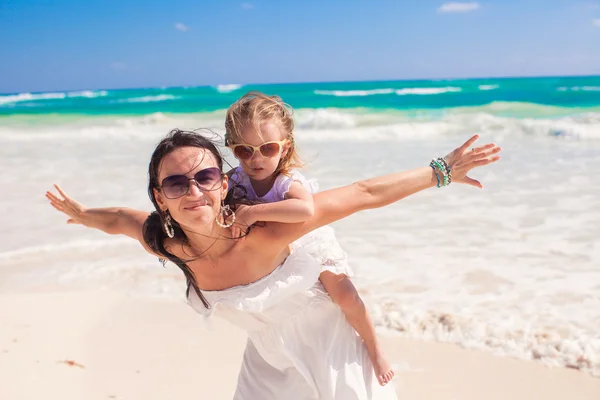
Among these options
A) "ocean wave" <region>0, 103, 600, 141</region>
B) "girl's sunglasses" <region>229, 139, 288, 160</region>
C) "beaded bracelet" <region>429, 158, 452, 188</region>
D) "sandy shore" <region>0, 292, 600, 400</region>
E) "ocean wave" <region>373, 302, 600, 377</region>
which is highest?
"beaded bracelet" <region>429, 158, 452, 188</region>

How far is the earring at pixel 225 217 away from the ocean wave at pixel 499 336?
2.34 meters

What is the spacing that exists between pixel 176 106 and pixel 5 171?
22.6 meters

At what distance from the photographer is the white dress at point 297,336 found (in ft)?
7.55

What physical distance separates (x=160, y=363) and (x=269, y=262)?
6.61ft

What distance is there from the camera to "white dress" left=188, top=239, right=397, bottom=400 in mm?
2303

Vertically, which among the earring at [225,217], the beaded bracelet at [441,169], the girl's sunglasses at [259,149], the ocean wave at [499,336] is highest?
the beaded bracelet at [441,169]

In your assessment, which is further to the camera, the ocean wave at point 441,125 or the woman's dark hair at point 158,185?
the ocean wave at point 441,125

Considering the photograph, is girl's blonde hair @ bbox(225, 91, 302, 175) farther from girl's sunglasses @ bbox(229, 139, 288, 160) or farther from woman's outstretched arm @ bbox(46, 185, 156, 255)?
woman's outstretched arm @ bbox(46, 185, 156, 255)

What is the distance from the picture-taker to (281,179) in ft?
9.29

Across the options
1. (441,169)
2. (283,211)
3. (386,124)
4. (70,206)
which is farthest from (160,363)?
(386,124)

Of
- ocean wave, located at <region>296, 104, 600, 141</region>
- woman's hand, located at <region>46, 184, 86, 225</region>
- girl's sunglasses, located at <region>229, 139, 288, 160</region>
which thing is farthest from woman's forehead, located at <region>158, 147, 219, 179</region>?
ocean wave, located at <region>296, 104, 600, 141</region>

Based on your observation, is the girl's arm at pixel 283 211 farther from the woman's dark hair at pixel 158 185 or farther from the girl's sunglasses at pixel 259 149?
the girl's sunglasses at pixel 259 149

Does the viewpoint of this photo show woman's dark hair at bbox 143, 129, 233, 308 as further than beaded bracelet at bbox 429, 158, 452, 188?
No

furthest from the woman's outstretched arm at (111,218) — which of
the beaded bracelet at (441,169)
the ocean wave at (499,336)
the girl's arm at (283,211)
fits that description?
the ocean wave at (499,336)
